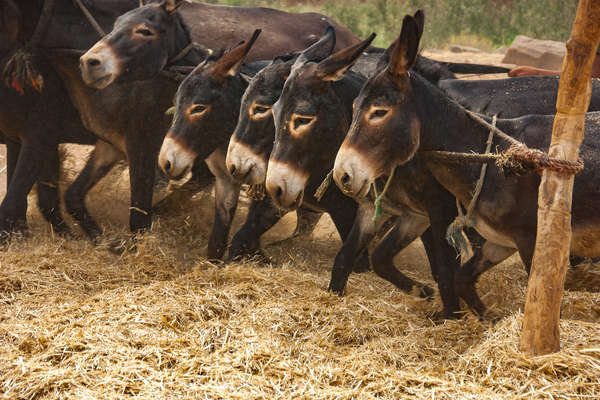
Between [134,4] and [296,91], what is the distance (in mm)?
2505

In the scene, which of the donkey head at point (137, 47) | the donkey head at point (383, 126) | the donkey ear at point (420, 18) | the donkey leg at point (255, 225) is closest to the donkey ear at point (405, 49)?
the donkey head at point (383, 126)

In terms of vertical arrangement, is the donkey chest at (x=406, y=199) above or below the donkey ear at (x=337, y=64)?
below

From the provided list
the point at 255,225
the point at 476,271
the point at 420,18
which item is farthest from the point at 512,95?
the point at 255,225

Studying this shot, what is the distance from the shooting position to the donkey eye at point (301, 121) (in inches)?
149

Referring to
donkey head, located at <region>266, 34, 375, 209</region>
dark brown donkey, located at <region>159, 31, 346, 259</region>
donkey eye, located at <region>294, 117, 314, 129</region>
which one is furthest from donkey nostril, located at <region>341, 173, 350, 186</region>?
dark brown donkey, located at <region>159, 31, 346, 259</region>

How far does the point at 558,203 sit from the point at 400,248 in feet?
5.66

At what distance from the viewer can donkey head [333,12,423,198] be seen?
3234 mm

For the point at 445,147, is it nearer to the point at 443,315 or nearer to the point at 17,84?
the point at 443,315

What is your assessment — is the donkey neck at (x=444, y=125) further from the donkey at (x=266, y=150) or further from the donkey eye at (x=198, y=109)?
the donkey eye at (x=198, y=109)

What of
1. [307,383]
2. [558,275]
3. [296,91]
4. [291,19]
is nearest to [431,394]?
[307,383]

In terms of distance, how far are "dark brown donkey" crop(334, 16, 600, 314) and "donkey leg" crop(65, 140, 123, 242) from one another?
3.24 metres

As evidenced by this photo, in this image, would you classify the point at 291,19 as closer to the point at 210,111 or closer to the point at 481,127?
the point at 210,111

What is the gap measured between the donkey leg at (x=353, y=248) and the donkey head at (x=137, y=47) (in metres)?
2.00

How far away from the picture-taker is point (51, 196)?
6016 mm
